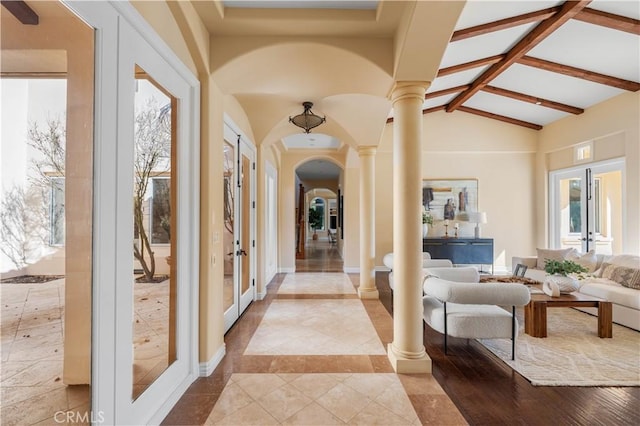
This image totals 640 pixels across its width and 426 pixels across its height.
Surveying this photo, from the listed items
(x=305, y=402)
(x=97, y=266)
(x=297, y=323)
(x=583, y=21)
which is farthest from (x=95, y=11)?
(x=583, y=21)

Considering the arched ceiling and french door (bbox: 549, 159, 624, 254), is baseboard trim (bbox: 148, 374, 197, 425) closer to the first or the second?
the arched ceiling

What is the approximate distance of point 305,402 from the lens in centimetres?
217

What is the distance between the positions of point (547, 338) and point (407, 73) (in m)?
3.36

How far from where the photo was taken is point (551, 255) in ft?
17.7

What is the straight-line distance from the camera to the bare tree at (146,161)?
6.05 feet

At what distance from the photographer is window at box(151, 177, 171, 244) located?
202 centimetres

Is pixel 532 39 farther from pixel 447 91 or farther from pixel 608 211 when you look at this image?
pixel 608 211

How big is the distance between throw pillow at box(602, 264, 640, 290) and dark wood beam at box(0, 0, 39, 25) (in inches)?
248

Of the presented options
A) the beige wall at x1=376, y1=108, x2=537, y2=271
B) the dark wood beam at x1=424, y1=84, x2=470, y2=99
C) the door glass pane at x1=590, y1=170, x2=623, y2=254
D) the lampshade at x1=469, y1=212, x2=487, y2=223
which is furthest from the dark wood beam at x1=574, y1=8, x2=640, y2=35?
the lampshade at x1=469, y1=212, x2=487, y2=223

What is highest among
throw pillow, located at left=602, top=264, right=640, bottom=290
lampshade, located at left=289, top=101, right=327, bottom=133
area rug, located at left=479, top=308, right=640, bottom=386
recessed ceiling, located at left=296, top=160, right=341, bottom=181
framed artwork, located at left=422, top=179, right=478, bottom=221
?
recessed ceiling, located at left=296, top=160, right=341, bottom=181

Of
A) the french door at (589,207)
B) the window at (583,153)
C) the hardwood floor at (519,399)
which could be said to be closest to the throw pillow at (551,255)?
the french door at (589,207)

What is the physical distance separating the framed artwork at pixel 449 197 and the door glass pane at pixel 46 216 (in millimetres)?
7155

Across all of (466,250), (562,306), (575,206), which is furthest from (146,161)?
(575,206)

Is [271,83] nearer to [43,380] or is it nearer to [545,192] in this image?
[43,380]
